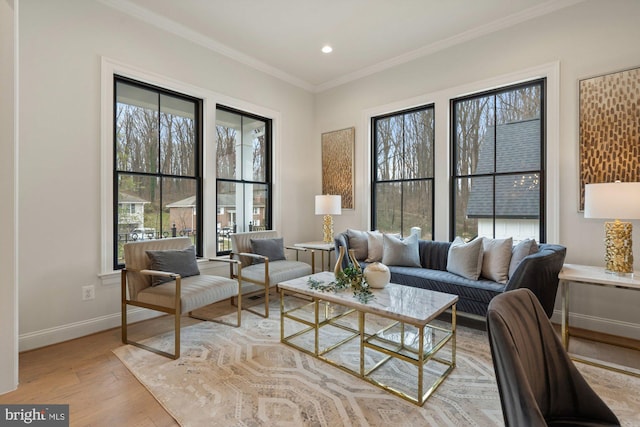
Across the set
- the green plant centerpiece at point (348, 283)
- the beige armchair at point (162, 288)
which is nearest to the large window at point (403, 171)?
the green plant centerpiece at point (348, 283)

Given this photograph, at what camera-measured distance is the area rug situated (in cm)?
171

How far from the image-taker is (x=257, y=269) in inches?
135

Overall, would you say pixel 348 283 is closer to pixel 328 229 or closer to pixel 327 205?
pixel 327 205

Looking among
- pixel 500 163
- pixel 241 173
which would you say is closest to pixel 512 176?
pixel 500 163

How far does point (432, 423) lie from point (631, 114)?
3.08 m

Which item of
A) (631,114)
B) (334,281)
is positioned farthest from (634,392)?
(631,114)

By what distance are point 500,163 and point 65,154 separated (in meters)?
4.32

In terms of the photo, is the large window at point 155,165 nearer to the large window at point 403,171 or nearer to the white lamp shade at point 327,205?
the white lamp shade at point 327,205

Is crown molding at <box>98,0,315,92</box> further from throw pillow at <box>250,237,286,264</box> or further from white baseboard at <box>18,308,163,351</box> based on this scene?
white baseboard at <box>18,308,163,351</box>

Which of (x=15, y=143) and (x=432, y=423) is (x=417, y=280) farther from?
(x=15, y=143)

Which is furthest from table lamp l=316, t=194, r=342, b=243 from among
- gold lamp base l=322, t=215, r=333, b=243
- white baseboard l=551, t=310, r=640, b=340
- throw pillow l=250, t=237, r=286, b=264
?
white baseboard l=551, t=310, r=640, b=340

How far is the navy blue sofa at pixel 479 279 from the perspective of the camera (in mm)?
2359

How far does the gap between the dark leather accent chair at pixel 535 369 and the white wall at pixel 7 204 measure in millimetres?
2718

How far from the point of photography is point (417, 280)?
3166 millimetres
